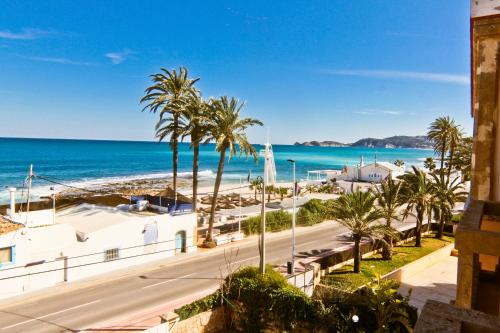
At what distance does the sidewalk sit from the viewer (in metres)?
19.8

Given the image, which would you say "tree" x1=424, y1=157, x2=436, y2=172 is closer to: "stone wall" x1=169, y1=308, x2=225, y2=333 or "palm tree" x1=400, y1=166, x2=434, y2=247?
"palm tree" x1=400, y1=166, x2=434, y2=247

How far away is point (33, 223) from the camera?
25.8 m

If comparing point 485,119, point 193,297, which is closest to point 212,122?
point 193,297

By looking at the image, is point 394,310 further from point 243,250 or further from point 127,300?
point 243,250

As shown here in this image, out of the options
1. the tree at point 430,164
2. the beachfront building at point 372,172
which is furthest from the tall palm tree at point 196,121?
the tree at point 430,164

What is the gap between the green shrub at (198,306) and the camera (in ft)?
54.1

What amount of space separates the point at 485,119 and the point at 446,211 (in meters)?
26.5

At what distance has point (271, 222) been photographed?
1543 inches

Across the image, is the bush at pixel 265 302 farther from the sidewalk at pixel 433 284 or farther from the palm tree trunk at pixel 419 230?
the palm tree trunk at pixel 419 230

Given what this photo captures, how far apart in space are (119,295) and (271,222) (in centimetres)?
2068

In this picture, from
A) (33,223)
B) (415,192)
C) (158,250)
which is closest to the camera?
(33,223)

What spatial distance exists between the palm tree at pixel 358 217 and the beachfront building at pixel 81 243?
13.3 meters

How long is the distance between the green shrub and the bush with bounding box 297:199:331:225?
26.3m

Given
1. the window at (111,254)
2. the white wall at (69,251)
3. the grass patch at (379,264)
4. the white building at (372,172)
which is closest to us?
the white wall at (69,251)
